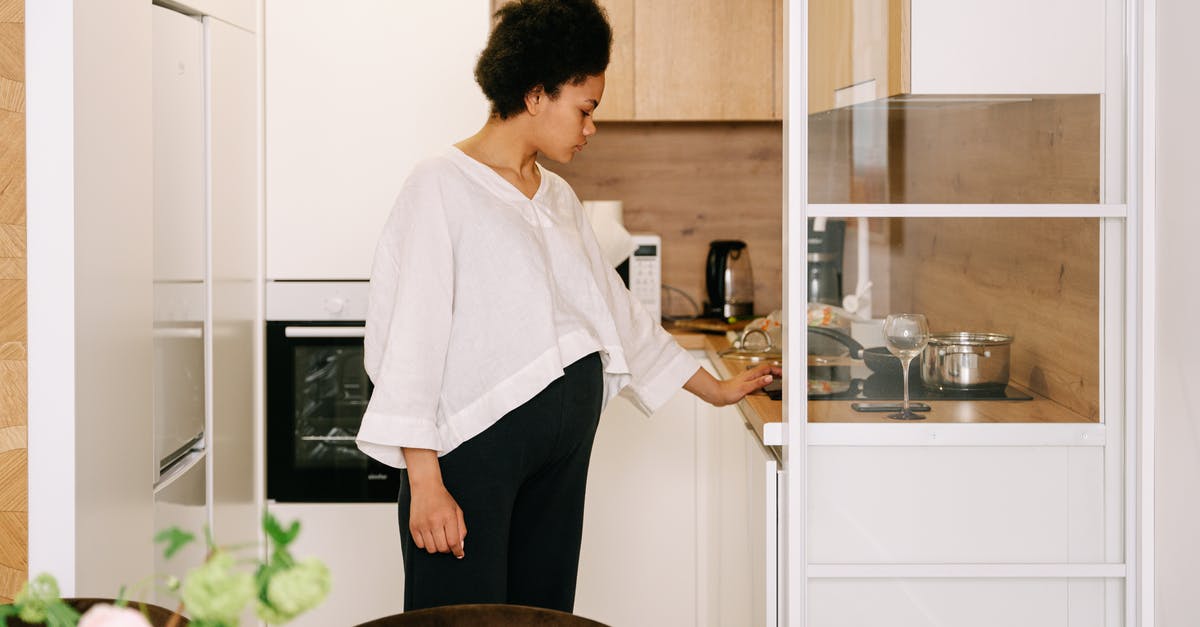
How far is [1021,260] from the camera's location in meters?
1.83

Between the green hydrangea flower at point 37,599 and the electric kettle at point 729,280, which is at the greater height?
the electric kettle at point 729,280

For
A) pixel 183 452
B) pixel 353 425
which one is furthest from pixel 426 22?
pixel 183 452

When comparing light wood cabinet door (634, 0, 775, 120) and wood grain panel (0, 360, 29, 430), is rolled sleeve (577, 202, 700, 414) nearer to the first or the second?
wood grain panel (0, 360, 29, 430)

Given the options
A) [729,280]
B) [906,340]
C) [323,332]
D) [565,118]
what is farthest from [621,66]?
[906,340]

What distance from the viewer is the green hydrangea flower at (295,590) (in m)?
0.57

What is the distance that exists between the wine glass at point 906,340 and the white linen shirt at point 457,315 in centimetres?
47

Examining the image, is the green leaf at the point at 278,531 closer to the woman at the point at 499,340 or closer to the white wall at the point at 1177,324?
the woman at the point at 499,340

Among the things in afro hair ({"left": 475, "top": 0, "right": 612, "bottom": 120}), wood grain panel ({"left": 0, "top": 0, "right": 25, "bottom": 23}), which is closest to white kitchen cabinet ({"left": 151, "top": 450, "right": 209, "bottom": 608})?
wood grain panel ({"left": 0, "top": 0, "right": 25, "bottom": 23})

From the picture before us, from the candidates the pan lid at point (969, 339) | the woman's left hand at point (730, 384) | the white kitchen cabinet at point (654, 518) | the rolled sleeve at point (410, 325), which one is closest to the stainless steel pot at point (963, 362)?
the pan lid at point (969, 339)

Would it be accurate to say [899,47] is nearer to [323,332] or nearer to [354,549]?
[323,332]

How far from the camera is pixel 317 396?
2.91 metres

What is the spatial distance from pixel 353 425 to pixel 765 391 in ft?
3.71

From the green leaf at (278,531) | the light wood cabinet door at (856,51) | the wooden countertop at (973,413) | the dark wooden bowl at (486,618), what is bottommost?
the dark wooden bowl at (486,618)

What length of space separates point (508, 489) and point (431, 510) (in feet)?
0.42
